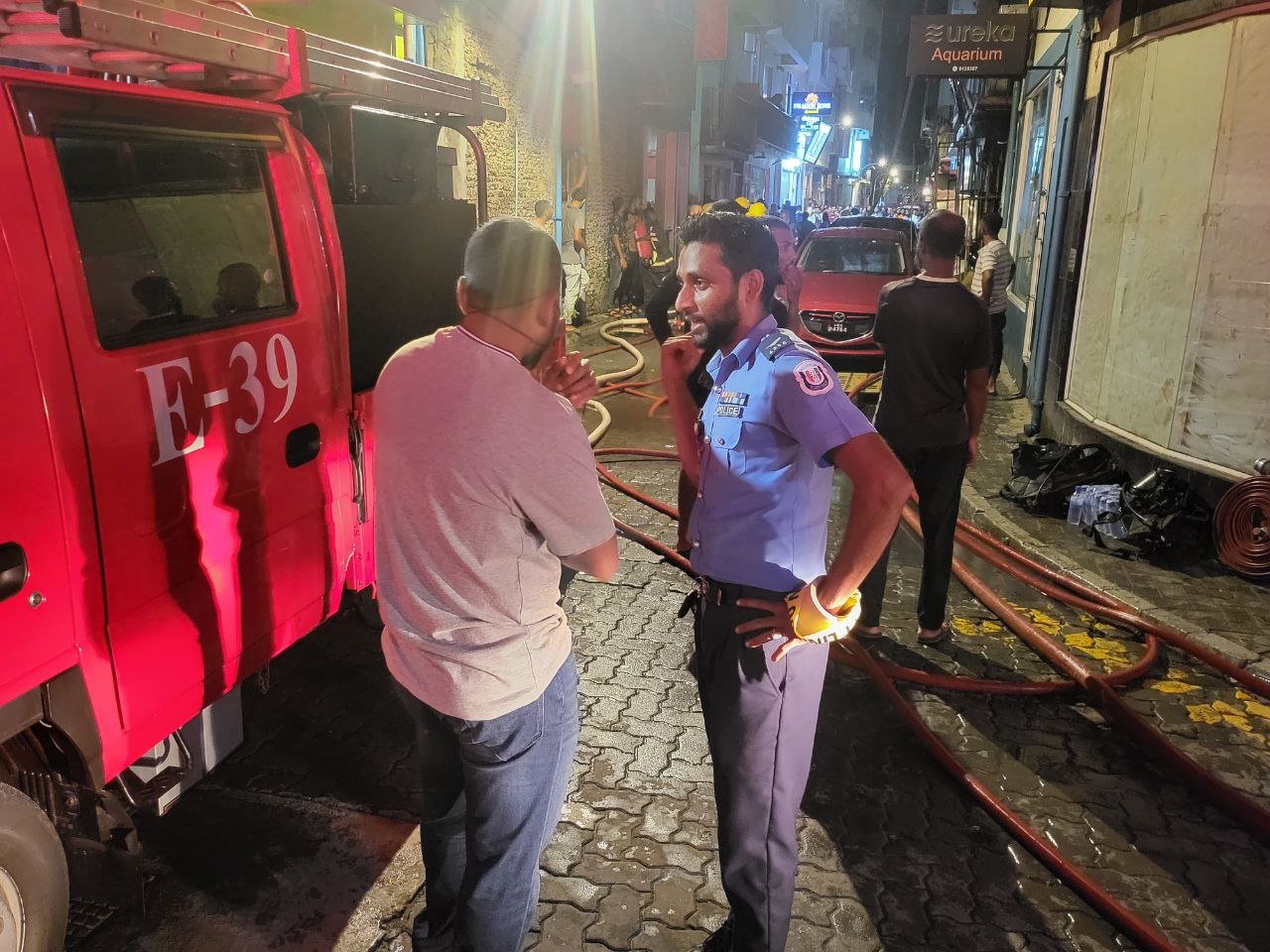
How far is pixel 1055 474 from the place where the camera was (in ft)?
22.4

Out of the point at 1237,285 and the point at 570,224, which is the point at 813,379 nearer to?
the point at 1237,285

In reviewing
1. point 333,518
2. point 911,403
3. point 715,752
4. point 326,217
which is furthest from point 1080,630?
point 326,217

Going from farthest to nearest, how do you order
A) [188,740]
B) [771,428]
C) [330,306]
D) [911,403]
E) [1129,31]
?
[1129,31], [911,403], [330,306], [188,740], [771,428]

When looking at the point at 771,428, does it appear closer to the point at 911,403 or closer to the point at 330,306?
the point at 330,306

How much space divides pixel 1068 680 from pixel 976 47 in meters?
9.20

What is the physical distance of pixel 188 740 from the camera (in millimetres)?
2898

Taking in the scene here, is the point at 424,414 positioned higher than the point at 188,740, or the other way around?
the point at 424,414

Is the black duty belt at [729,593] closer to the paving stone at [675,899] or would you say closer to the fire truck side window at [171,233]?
the paving stone at [675,899]

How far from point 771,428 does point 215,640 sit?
1.72m

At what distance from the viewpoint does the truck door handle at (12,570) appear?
6.64 feet

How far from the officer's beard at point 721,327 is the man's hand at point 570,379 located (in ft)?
1.11

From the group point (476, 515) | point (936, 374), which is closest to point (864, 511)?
point (476, 515)

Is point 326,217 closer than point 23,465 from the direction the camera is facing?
No

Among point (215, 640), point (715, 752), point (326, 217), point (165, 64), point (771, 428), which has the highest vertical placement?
point (165, 64)
